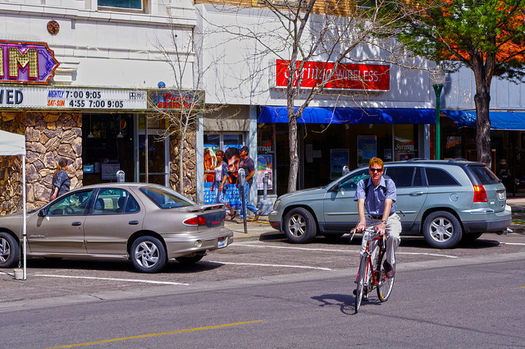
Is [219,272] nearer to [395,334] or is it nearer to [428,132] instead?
[395,334]

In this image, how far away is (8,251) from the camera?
495 inches

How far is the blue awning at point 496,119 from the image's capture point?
24.0 metres

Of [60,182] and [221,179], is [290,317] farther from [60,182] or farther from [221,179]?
[221,179]

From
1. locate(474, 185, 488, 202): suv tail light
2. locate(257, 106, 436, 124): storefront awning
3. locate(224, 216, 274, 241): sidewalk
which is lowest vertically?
locate(224, 216, 274, 241): sidewalk

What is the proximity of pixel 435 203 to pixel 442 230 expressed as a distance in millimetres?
576

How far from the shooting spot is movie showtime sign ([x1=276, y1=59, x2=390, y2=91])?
21359 mm

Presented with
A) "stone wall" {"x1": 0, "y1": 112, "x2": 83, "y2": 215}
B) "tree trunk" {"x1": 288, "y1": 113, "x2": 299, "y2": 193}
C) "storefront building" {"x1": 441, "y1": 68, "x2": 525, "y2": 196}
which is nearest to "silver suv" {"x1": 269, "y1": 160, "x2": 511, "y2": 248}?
Result: "tree trunk" {"x1": 288, "y1": 113, "x2": 299, "y2": 193}

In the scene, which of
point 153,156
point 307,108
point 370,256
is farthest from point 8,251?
point 307,108

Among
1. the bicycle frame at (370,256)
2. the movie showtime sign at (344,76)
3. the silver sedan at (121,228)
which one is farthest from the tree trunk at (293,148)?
the bicycle frame at (370,256)

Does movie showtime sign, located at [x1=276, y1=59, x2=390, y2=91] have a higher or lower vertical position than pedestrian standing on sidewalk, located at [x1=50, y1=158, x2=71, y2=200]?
higher

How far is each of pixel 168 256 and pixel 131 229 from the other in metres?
0.76

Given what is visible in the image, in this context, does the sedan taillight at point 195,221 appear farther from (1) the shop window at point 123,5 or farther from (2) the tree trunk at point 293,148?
(1) the shop window at point 123,5

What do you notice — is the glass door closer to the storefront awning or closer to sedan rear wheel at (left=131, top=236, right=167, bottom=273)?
the storefront awning

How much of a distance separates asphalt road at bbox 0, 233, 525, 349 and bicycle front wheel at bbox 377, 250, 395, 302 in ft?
0.47
